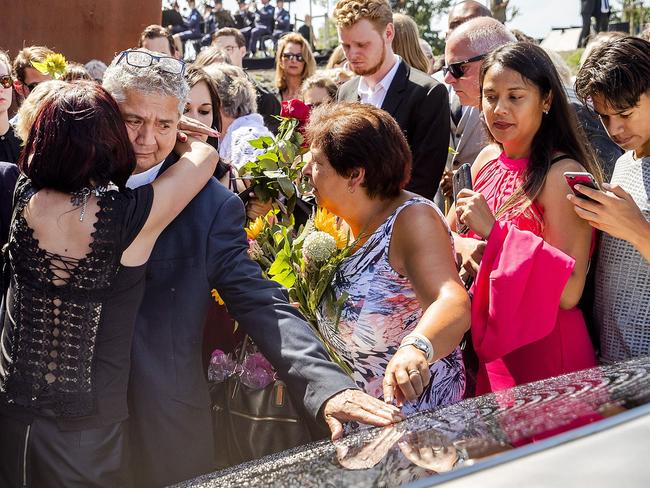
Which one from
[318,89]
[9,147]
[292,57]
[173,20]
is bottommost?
[9,147]

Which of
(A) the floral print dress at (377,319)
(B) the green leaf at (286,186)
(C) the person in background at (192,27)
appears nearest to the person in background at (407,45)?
(B) the green leaf at (286,186)

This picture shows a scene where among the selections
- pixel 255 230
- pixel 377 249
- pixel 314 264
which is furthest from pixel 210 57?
pixel 377 249

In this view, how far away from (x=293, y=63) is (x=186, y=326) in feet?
18.2

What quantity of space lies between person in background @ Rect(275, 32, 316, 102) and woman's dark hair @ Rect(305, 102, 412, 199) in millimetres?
4938

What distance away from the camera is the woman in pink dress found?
2.64 meters

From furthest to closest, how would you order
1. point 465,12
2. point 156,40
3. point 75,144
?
point 156,40 → point 465,12 → point 75,144

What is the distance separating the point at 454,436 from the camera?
1.47m

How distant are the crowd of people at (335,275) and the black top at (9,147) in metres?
1.61

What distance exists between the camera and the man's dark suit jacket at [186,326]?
243 cm

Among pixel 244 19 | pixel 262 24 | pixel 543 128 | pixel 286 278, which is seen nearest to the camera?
pixel 286 278

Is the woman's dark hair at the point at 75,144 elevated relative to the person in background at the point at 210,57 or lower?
lower

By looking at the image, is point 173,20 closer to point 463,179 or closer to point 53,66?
point 53,66

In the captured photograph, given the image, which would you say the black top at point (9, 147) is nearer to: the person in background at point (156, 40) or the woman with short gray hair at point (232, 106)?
the woman with short gray hair at point (232, 106)

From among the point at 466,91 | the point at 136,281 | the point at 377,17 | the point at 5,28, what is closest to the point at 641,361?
the point at 136,281
